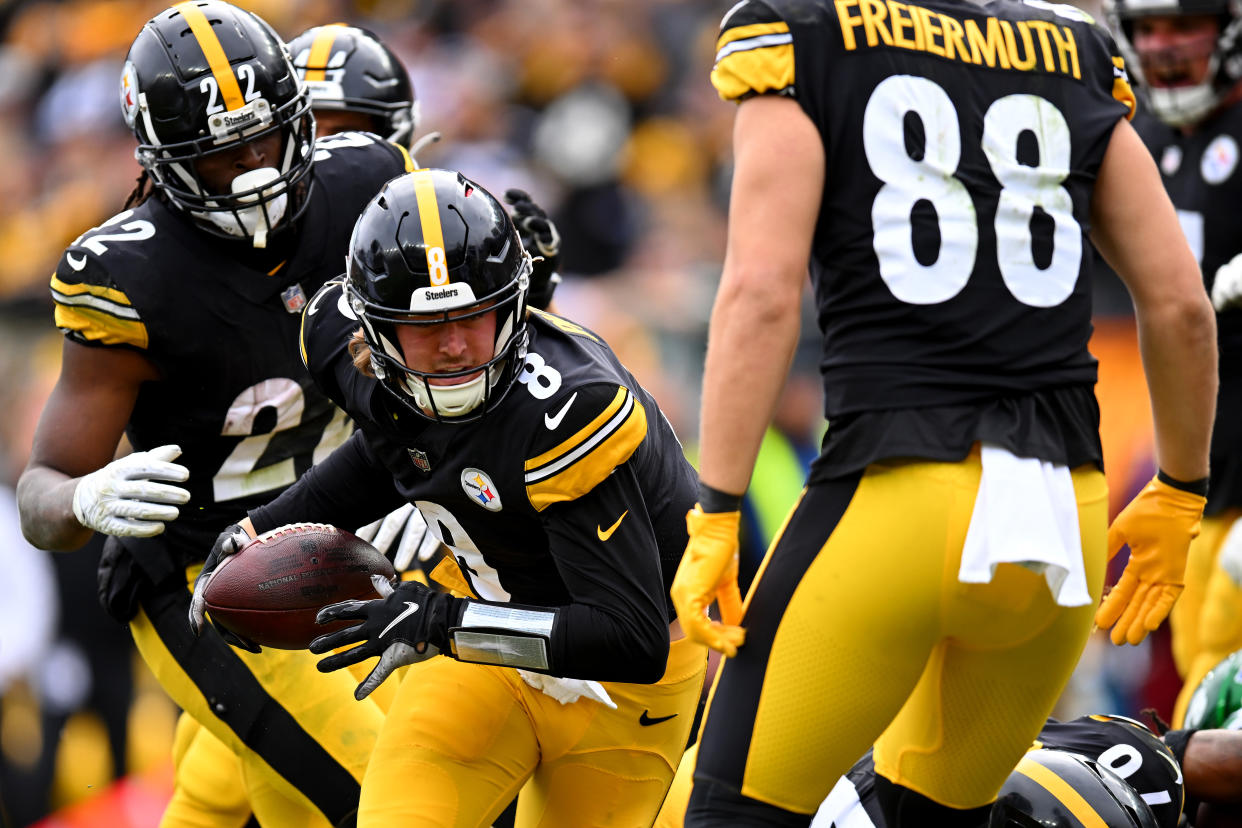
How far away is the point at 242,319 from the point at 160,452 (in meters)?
0.42

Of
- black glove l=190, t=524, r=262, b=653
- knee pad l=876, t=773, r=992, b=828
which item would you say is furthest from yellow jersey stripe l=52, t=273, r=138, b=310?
knee pad l=876, t=773, r=992, b=828

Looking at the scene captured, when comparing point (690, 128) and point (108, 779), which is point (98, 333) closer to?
Answer: point (108, 779)

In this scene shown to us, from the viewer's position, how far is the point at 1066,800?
120 inches

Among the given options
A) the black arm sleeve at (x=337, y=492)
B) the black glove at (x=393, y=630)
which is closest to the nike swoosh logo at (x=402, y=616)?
the black glove at (x=393, y=630)

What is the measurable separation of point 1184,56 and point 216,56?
3.05 meters

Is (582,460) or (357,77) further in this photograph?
(357,77)

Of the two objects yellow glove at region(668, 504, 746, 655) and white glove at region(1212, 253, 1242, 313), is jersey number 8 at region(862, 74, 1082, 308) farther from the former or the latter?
white glove at region(1212, 253, 1242, 313)

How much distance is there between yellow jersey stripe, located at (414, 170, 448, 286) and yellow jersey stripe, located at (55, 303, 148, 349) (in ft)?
2.75

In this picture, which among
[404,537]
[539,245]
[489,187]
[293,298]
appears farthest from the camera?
[489,187]

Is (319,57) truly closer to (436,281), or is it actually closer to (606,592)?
(436,281)

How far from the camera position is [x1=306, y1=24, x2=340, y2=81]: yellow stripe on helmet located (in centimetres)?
437

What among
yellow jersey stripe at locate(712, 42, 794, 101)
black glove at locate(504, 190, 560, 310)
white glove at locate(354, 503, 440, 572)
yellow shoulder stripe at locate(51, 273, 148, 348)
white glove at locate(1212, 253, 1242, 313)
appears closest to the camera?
yellow jersey stripe at locate(712, 42, 794, 101)

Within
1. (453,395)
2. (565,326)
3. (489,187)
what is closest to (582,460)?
(453,395)

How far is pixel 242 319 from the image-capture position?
134 inches
